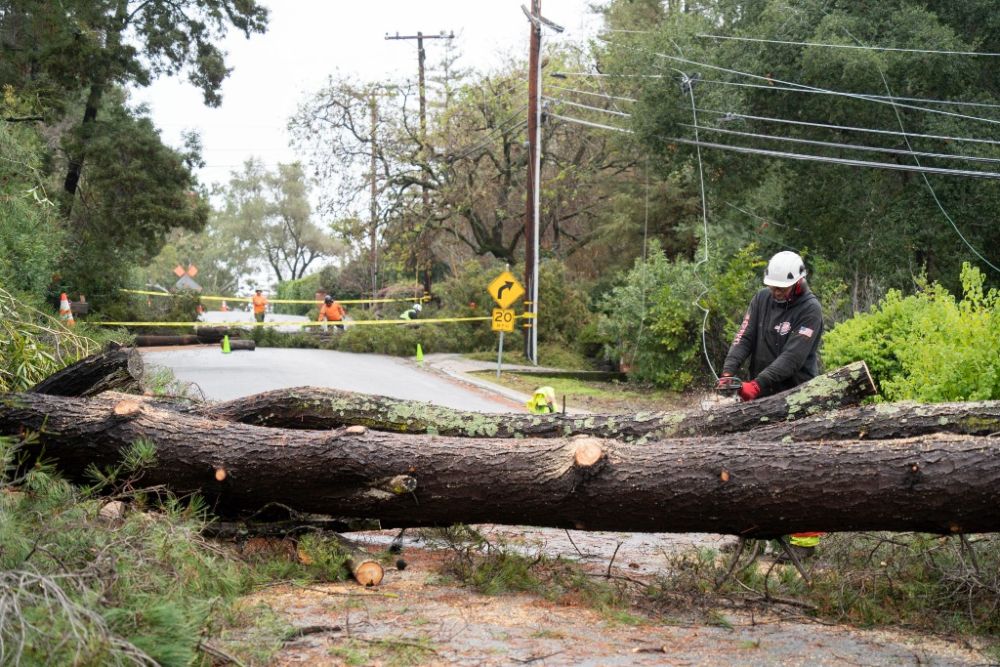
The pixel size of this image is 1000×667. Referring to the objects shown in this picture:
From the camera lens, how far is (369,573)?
632 centimetres

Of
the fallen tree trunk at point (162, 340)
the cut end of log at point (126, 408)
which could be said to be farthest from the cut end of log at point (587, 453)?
the fallen tree trunk at point (162, 340)

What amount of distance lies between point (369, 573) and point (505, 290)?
17410 millimetres

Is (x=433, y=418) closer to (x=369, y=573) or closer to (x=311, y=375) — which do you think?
(x=369, y=573)

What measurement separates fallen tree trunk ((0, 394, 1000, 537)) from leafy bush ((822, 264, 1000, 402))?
13.3ft

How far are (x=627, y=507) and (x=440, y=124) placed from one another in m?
30.0

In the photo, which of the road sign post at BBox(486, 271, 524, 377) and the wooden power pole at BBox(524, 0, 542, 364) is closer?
the road sign post at BBox(486, 271, 524, 377)

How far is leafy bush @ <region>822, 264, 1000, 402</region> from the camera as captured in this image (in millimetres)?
9367

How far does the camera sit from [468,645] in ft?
16.8

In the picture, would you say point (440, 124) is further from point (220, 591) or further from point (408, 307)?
point (220, 591)

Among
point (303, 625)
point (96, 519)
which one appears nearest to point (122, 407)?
point (96, 519)

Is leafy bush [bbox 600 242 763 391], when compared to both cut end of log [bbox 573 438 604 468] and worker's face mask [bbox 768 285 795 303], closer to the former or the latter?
worker's face mask [bbox 768 285 795 303]

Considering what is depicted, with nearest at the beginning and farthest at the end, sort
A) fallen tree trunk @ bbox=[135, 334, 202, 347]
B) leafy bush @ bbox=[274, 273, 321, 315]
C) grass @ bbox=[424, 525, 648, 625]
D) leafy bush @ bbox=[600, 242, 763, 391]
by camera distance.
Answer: grass @ bbox=[424, 525, 648, 625]
leafy bush @ bbox=[600, 242, 763, 391]
fallen tree trunk @ bbox=[135, 334, 202, 347]
leafy bush @ bbox=[274, 273, 321, 315]

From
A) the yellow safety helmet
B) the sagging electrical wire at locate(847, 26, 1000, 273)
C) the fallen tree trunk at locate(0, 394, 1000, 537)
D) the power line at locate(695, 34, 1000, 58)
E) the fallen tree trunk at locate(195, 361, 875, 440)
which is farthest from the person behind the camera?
the sagging electrical wire at locate(847, 26, 1000, 273)

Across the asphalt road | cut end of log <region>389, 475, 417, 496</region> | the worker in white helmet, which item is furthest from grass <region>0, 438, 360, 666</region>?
the asphalt road
